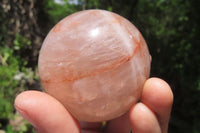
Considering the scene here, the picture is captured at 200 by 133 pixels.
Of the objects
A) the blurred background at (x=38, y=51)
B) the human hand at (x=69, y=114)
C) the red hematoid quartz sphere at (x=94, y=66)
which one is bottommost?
the blurred background at (x=38, y=51)

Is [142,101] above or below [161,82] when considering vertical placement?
→ below

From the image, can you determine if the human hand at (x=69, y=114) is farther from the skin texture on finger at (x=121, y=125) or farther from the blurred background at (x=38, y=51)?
the blurred background at (x=38, y=51)

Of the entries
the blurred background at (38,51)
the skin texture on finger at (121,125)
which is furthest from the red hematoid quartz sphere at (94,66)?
the blurred background at (38,51)

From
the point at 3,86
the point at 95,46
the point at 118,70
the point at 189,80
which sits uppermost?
the point at 95,46

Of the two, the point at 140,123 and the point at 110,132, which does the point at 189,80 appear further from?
the point at 140,123

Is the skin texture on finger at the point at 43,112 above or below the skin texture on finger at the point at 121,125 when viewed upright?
above

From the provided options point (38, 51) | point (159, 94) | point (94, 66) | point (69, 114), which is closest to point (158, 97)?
point (159, 94)

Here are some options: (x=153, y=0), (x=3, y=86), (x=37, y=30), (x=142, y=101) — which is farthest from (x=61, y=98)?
(x=153, y=0)
